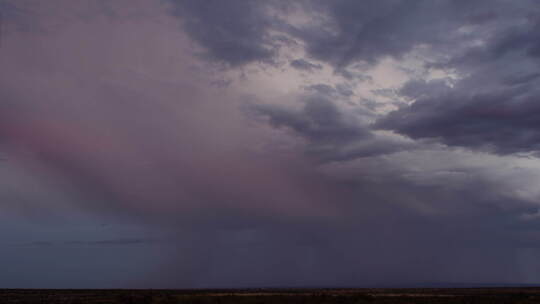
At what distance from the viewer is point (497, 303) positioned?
4252 inches

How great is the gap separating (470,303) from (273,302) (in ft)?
154

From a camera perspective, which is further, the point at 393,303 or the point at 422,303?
the point at 422,303

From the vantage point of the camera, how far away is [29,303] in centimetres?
10938

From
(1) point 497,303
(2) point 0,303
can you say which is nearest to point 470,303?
(1) point 497,303

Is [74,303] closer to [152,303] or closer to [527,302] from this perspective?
[152,303]

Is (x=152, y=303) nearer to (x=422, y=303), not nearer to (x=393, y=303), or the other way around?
(x=393, y=303)

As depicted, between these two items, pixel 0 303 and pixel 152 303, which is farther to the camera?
pixel 0 303

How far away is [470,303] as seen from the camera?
110750 mm

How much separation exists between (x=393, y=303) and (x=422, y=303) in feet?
35.3

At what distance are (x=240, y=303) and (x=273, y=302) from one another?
713 cm

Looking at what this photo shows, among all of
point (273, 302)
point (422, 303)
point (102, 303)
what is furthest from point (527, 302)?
point (102, 303)

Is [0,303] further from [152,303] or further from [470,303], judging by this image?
[470,303]

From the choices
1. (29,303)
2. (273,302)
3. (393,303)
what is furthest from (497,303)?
(29,303)

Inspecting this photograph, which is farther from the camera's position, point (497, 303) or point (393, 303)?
point (497, 303)
